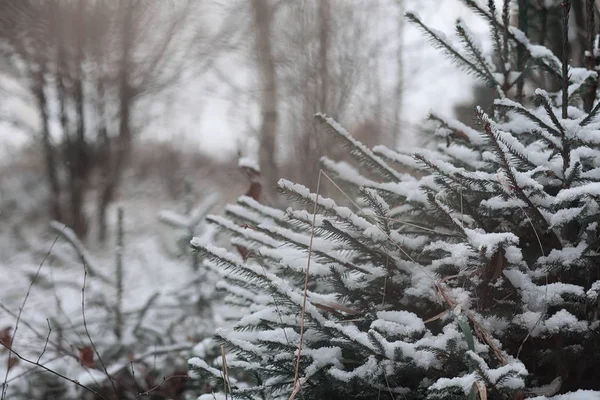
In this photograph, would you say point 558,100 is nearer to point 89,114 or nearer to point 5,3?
point 5,3

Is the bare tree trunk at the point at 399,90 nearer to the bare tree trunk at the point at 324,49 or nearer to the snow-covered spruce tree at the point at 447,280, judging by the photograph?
the bare tree trunk at the point at 324,49

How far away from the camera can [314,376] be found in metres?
1.36

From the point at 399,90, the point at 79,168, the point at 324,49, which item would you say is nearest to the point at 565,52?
the point at 324,49

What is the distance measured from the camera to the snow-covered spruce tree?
1.22 meters

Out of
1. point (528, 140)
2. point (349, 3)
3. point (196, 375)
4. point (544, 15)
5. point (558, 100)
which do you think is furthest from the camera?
point (349, 3)

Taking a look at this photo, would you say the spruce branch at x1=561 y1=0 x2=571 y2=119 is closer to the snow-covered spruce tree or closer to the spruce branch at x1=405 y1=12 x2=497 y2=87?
the snow-covered spruce tree

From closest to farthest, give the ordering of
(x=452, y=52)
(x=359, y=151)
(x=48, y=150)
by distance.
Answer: (x=359, y=151) < (x=452, y=52) < (x=48, y=150)

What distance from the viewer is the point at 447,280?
53.8 inches

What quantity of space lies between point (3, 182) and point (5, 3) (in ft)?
24.0

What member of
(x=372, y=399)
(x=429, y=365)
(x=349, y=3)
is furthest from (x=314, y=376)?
(x=349, y=3)

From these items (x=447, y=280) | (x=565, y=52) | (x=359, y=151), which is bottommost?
(x=447, y=280)

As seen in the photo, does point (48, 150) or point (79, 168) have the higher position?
point (48, 150)

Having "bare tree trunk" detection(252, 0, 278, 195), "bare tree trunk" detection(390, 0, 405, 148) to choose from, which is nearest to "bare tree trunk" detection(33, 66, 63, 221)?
"bare tree trunk" detection(252, 0, 278, 195)

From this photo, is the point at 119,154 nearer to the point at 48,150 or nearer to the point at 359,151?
the point at 48,150
